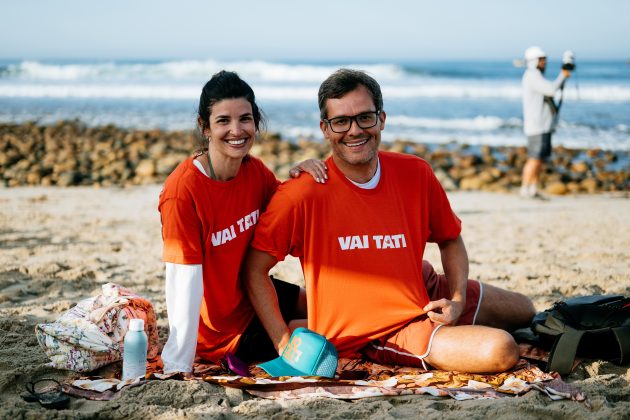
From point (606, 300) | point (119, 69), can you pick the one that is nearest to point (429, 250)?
point (606, 300)

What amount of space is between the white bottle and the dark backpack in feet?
6.98

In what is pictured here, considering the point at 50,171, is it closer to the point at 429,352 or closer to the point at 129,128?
the point at 129,128

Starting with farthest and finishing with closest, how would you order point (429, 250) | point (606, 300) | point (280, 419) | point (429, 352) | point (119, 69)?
point (119, 69) → point (429, 250) → point (606, 300) → point (429, 352) → point (280, 419)

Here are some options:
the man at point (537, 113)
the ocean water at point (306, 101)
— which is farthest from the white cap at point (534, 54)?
the ocean water at point (306, 101)

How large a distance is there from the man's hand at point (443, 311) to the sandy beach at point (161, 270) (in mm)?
494

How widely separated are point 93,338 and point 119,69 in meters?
37.5

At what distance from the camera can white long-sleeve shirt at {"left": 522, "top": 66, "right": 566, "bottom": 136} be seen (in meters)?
9.28

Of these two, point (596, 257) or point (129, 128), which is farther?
point (129, 128)

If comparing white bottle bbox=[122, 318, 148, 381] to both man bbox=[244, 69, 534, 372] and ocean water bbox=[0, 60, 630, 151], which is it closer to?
man bbox=[244, 69, 534, 372]

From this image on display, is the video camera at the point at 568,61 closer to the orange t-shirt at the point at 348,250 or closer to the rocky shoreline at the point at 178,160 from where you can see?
the rocky shoreline at the point at 178,160

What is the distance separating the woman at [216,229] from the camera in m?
3.34

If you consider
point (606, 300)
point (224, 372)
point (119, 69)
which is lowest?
point (224, 372)

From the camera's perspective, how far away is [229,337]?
146 inches

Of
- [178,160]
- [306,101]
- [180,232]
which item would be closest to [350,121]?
[180,232]
